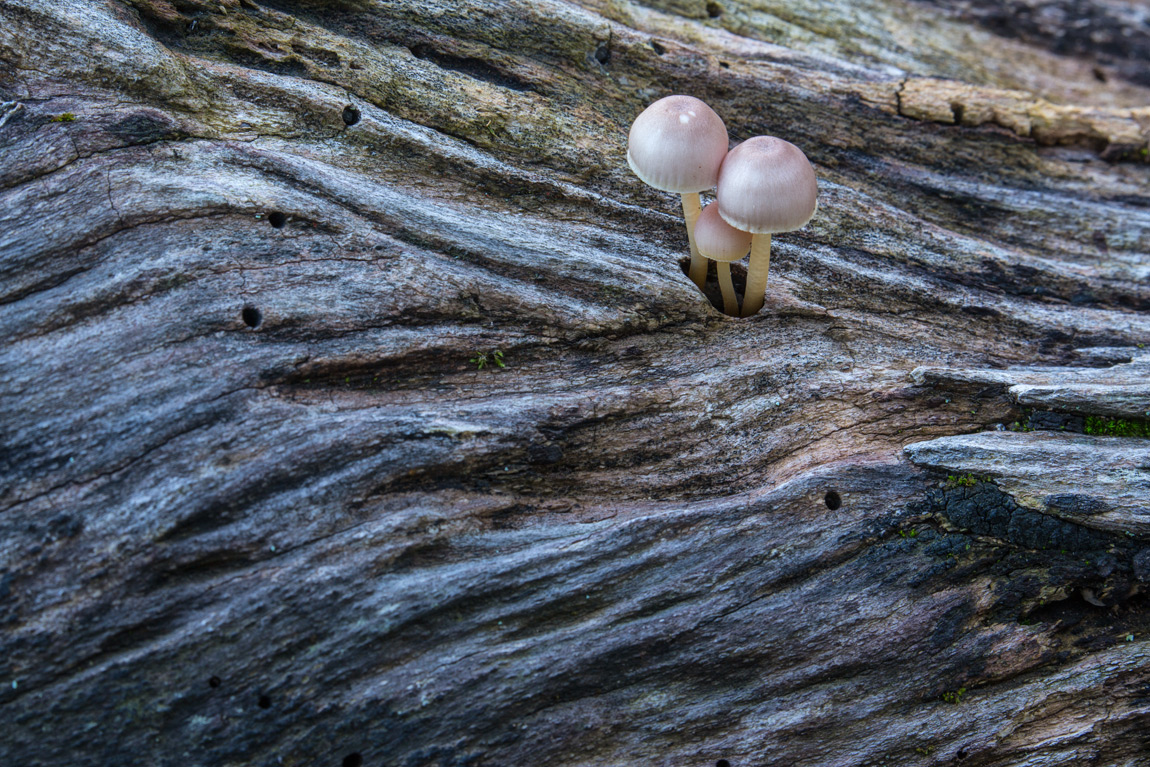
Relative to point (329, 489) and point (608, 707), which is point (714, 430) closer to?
point (608, 707)

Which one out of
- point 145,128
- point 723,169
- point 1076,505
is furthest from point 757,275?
point 145,128

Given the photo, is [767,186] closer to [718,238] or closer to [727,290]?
[718,238]

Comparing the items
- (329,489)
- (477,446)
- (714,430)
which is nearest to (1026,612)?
(714,430)

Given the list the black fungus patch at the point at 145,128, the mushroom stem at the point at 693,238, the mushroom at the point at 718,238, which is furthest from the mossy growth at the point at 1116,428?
the black fungus patch at the point at 145,128

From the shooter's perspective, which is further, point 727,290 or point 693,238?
point 727,290

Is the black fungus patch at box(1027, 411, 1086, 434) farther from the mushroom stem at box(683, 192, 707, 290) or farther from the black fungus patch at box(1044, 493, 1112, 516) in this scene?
the mushroom stem at box(683, 192, 707, 290)

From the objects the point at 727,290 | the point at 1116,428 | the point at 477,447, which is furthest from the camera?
the point at 727,290
